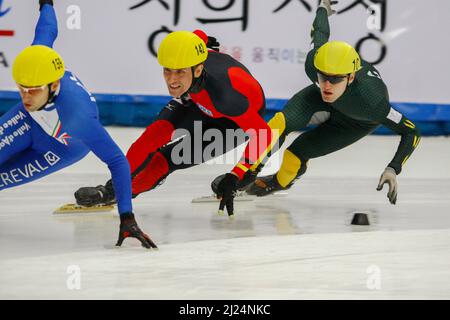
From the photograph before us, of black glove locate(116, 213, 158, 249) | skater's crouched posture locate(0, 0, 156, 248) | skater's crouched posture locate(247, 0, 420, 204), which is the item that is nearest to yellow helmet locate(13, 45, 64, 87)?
skater's crouched posture locate(0, 0, 156, 248)

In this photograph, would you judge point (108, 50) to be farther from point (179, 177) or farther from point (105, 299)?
point (105, 299)

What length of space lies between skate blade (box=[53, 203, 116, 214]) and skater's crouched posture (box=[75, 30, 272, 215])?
38 millimetres

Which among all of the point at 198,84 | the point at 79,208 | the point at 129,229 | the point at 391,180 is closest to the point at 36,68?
the point at 129,229

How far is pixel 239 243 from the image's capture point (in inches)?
210

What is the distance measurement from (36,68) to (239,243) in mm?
1314

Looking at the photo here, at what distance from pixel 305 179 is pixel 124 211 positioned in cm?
293

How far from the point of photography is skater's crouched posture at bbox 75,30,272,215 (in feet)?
18.6

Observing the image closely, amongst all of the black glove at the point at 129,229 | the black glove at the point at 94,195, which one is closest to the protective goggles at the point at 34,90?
the black glove at the point at 129,229

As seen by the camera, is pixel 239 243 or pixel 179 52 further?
pixel 179 52

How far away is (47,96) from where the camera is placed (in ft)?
16.4

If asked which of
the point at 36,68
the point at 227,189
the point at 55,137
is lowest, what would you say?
the point at 227,189

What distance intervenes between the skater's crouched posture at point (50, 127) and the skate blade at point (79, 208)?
0.47 m

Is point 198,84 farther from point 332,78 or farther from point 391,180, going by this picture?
point 391,180

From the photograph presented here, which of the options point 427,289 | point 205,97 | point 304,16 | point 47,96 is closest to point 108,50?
point 304,16
